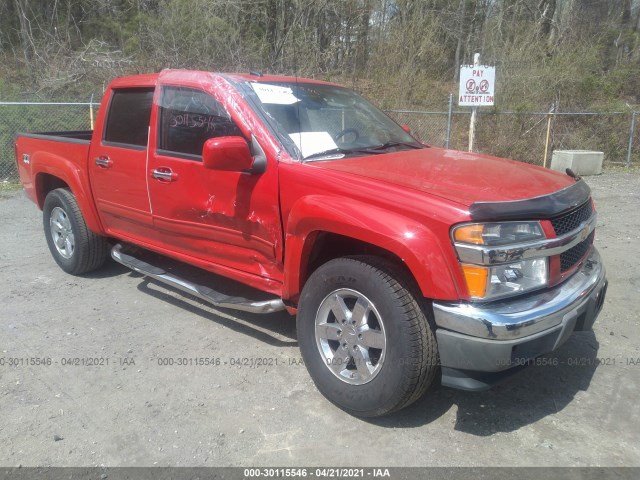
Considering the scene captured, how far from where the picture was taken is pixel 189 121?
393 centimetres

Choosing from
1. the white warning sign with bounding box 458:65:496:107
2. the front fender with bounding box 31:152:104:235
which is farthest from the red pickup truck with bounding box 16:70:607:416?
the white warning sign with bounding box 458:65:496:107

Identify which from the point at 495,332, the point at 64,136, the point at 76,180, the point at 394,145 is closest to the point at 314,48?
the point at 64,136

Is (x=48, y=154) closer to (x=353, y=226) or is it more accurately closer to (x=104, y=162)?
(x=104, y=162)

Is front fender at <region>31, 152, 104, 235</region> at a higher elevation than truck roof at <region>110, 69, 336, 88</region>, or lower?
lower

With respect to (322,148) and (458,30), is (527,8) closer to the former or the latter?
(458,30)

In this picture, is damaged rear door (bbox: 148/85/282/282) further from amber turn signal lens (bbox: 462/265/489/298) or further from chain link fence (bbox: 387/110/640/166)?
chain link fence (bbox: 387/110/640/166)

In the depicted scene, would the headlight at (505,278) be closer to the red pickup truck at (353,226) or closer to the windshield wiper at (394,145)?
the red pickup truck at (353,226)

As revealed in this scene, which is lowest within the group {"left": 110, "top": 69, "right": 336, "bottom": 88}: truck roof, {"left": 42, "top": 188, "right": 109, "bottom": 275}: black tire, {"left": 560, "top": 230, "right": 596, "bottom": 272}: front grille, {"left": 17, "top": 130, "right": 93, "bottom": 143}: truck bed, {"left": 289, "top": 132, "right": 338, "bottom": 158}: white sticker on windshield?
{"left": 42, "top": 188, "right": 109, "bottom": 275}: black tire

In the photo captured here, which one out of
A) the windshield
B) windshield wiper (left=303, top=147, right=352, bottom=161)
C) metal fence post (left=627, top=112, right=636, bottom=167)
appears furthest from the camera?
metal fence post (left=627, top=112, right=636, bottom=167)

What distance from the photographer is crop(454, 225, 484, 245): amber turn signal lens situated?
8.27 ft

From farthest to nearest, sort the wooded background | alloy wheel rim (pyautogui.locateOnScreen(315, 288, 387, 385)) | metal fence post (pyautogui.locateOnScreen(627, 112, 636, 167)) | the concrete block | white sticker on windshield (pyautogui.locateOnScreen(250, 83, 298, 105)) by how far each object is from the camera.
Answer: the wooded background, metal fence post (pyautogui.locateOnScreen(627, 112, 636, 167)), the concrete block, white sticker on windshield (pyautogui.locateOnScreen(250, 83, 298, 105)), alloy wheel rim (pyautogui.locateOnScreen(315, 288, 387, 385))

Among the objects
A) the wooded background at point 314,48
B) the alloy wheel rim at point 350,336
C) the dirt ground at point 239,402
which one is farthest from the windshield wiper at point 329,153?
the wooded background at point 314,48

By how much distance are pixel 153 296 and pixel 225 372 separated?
161 cm

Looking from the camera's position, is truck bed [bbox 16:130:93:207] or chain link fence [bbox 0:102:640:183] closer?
truck bed [bbox 16:130:93:207]
